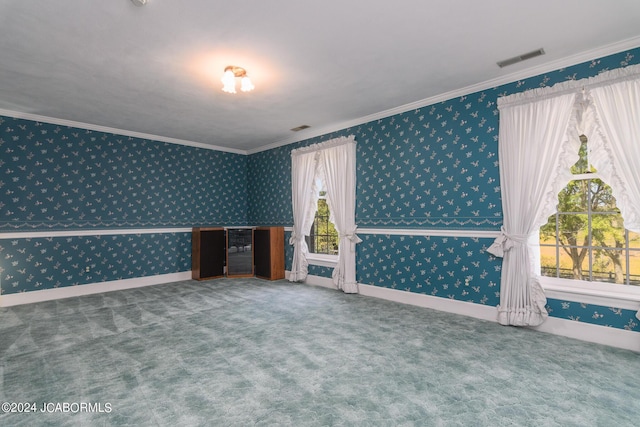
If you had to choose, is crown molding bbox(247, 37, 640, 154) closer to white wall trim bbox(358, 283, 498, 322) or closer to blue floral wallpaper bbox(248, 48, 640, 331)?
blue floral wallpaper bbox(248, 48, 640, 331)

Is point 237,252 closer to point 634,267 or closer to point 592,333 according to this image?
point 592,333

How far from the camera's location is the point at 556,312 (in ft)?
10.9

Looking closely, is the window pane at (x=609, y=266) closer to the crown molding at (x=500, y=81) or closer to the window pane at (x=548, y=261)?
the window pane at (x=548, y=261)

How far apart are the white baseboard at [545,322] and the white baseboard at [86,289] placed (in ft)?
10.6

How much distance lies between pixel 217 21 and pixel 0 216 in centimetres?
454

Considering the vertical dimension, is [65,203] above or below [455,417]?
above

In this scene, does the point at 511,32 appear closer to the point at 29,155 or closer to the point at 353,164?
the point at 353,164

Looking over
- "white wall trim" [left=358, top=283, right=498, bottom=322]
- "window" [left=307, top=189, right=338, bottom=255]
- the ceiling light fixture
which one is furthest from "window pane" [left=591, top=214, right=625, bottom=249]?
the ceiling light fixture

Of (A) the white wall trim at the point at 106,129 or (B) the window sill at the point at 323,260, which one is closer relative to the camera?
(A) the white wall trim at the point at 106,129

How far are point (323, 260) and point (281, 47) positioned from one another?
3697mm

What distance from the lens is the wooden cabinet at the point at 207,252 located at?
6281 mm

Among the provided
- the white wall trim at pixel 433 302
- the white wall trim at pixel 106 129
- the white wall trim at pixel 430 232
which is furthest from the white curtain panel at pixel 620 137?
the white wall trim at pixel 106 129

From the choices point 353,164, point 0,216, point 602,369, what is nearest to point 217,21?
point 353,164

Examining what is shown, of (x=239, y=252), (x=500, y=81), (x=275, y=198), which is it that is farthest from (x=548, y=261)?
(x=239, y=252)
